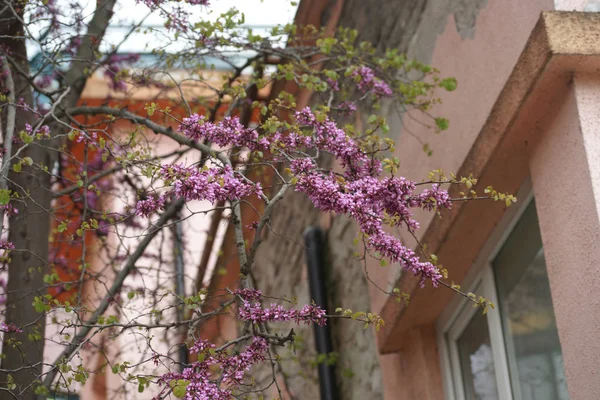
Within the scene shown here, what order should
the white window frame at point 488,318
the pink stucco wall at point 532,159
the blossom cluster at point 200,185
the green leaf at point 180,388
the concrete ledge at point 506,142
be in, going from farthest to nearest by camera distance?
the white window frame at point 488,318
the concrete ledge at point 506,142
the pink stucco wall at point 532,159
the blossom cluster at point 200,185
the green leaf at point 180,388

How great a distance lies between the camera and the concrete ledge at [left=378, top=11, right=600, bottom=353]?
3533 millimetres

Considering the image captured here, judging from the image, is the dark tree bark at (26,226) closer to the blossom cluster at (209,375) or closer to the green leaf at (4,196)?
the green leaf at (4,196)

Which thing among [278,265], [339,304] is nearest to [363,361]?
[339,304]

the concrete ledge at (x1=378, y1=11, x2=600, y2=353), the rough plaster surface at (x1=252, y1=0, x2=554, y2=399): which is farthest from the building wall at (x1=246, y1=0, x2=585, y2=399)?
the concrete ledge at (x1=378, y1=11, x2=600, y2=353)

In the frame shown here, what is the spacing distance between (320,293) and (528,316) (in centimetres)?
229

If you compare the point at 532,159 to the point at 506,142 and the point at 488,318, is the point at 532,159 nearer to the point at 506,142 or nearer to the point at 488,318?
the point at 506,142

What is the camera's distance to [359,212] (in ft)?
10.9

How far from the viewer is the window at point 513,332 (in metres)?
4.03

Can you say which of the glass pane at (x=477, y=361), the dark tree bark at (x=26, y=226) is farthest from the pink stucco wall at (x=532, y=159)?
the dark tree bark at (x=26, y=226)

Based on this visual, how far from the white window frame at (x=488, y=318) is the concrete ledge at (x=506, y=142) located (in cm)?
4

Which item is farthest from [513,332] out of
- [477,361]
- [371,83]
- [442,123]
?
[371,83]

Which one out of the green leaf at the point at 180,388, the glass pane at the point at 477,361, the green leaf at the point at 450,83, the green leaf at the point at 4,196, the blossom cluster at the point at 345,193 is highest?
the green leaf at the point at 450,83

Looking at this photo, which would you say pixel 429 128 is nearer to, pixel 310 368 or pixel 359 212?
pixel 359 212

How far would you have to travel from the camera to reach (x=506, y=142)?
394 centimetres
